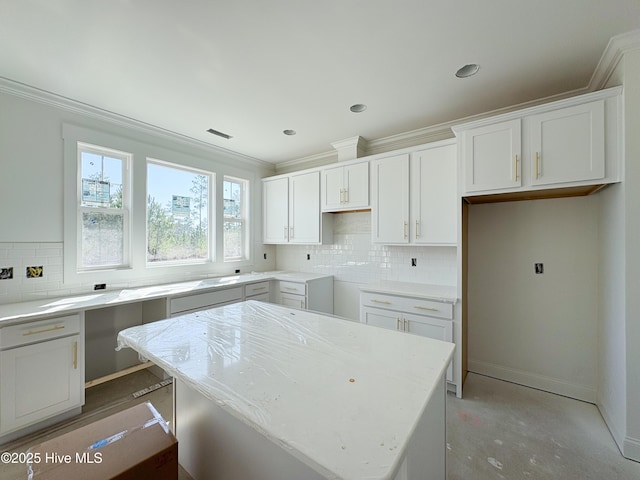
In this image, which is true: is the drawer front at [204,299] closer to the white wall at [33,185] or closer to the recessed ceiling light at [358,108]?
the white wall at [33,185]

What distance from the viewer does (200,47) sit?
1.84m

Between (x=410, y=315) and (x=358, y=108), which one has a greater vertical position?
(x=358, y=108)

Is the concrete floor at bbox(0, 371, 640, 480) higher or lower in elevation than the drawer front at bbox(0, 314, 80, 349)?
lower

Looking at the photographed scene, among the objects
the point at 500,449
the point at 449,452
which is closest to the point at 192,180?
the point at 449,452

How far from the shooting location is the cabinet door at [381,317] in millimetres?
2750

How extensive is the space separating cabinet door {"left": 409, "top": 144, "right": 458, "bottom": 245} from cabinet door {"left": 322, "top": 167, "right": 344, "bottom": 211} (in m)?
0.96

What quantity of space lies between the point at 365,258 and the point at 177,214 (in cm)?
257

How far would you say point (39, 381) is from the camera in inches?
78.6

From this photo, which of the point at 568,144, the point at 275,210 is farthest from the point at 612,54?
the point at 275,210

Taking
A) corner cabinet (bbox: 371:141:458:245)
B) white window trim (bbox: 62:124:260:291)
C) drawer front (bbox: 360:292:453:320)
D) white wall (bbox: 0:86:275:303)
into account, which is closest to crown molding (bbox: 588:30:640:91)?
corner cabinet (bbox: 371:141:458:245)

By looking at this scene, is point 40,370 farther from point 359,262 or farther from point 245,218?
point 359,262

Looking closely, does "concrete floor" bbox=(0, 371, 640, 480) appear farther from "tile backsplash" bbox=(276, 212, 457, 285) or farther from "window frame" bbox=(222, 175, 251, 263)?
"window frame" bbox=(222, 175, 251, 263)

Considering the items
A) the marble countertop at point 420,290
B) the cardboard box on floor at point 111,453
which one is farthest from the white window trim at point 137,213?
the marble countertop at point 420,290

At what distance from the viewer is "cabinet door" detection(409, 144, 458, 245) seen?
265 cm
